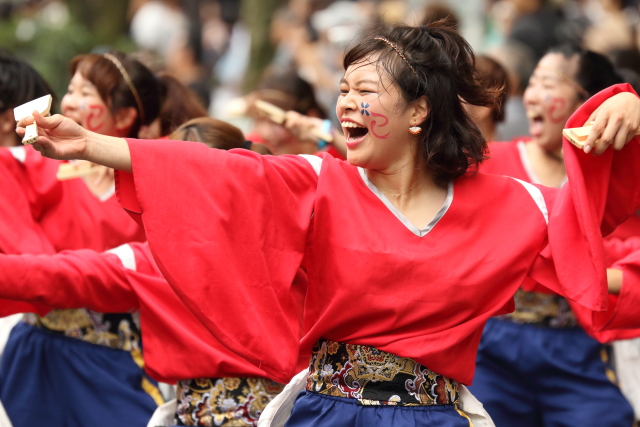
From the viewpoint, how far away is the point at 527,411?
3.63 meters

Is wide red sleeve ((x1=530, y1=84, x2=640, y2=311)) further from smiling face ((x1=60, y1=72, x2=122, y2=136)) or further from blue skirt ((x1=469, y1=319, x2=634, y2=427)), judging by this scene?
smiling face ((x1=60, y1=72, x2=122, y2=136))

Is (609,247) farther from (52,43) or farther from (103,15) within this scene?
(103,15)

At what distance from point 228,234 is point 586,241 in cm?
95

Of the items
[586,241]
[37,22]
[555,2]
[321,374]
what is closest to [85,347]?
[321,374]

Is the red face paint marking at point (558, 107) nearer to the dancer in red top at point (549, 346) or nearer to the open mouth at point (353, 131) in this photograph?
the dancer in red top at point (549, 346)

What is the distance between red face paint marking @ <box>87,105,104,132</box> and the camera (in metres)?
3.80

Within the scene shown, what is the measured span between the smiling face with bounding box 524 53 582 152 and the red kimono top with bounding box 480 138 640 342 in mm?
117

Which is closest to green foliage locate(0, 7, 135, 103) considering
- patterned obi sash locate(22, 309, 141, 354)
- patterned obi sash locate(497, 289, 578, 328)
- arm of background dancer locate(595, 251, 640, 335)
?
patterned obi sash locate(22, 309, 141, 354)

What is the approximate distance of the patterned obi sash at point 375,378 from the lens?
8.55ft

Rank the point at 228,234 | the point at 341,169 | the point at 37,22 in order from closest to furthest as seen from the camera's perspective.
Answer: the point at 228,234, the point at 341,169, the point at 37,22

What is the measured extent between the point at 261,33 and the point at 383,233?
6.30m

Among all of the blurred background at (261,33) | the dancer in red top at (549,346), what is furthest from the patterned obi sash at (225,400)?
the blurred background at (261,33)

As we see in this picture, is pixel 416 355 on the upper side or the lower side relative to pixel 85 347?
upper

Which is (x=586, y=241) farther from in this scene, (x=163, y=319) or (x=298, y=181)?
(x=163, y=319)
